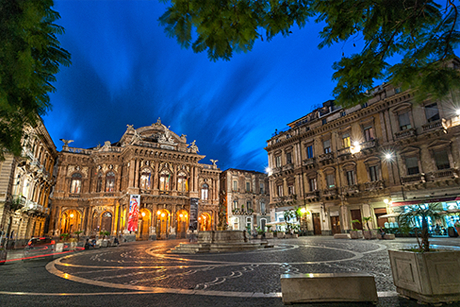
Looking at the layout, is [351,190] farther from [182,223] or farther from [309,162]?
[182,223]

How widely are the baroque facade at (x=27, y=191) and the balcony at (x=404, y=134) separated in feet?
97.8

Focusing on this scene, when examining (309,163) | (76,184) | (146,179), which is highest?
(309,163)

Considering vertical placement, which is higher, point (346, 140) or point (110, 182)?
point (346, 140)

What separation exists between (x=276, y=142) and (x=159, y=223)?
2126cm

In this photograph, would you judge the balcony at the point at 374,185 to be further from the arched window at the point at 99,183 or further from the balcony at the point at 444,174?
the arched window at the point at 99,183

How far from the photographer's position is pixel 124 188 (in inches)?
1553

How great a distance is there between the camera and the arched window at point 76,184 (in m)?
40.1

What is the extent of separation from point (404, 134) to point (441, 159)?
3643 mm

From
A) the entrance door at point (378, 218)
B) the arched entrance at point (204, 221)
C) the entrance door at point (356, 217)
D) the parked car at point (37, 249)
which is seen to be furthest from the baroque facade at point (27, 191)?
the entrance door at point (378, 218)

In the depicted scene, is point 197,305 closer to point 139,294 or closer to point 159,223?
point 139,294

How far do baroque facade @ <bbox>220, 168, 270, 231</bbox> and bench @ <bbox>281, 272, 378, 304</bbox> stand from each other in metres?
46.1

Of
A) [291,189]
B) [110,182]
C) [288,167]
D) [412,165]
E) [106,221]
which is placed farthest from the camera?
[110,182]

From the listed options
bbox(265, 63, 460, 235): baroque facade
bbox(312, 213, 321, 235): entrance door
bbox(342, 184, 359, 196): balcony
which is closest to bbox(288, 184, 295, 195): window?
bbox(265, 63, 460, 235): baroque facade

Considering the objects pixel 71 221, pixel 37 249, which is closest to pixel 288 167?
pixel 37 249
